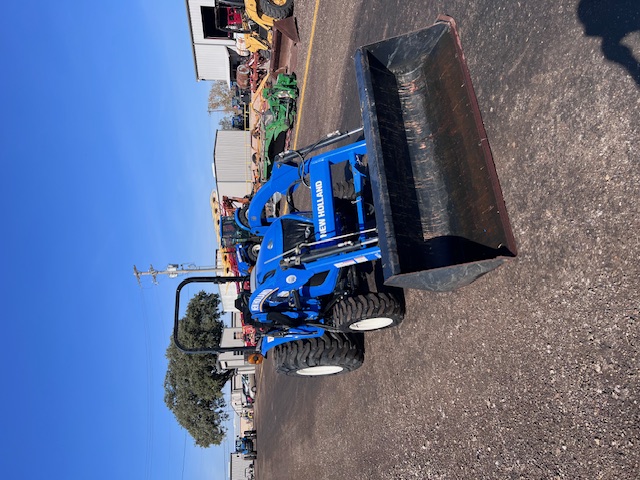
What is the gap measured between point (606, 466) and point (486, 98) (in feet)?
10.1

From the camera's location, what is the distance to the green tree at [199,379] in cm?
2547

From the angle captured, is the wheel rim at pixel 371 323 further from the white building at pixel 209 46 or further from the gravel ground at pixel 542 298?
the white building at pixel 209 46

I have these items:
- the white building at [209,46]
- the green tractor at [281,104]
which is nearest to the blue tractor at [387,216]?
the green tractor at [281,104]

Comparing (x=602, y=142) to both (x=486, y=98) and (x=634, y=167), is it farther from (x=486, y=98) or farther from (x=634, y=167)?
(x=486, y=98)

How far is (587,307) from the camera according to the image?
10.1 feet

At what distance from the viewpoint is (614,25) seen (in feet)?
10.1

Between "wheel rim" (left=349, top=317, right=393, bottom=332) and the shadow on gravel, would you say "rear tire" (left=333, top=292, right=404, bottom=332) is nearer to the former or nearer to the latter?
"wheel rim" (left=349, top=317, right=393, bottom=332)

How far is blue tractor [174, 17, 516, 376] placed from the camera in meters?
3.98

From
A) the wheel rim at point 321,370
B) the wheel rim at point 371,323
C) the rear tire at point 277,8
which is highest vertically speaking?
the rear tire at point 277,8

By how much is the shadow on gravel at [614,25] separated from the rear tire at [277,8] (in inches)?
386

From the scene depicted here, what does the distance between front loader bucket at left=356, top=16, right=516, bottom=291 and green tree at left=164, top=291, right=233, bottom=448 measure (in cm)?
2208

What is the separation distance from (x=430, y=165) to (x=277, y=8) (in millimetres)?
9126

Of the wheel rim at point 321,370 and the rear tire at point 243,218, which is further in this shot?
the rear tire at point 243,218

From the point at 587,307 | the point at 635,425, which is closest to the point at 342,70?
the point at 587,307
